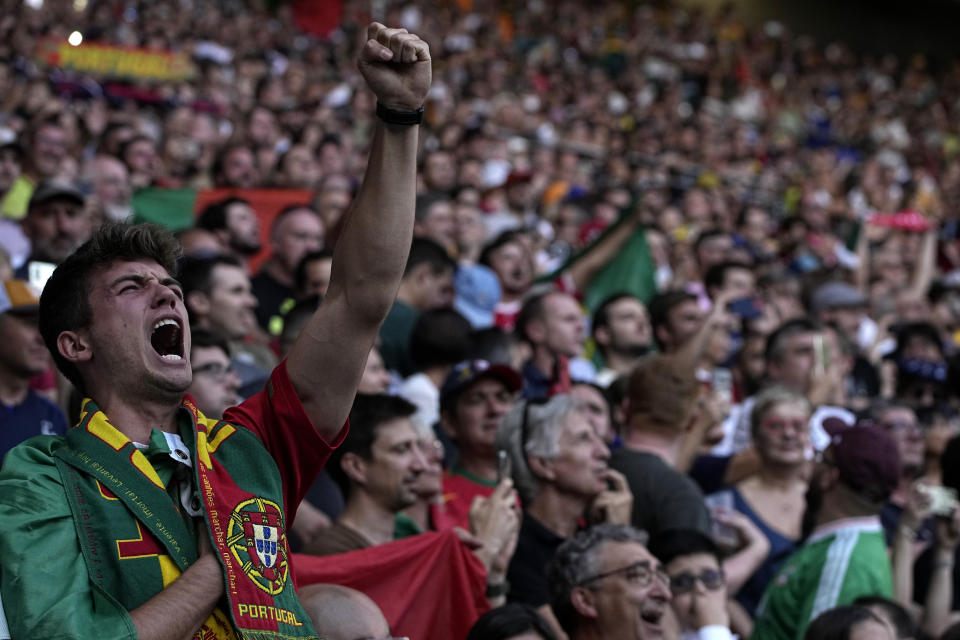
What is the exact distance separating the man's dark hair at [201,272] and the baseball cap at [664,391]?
180cm

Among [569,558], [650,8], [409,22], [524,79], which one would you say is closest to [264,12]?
[409,22]

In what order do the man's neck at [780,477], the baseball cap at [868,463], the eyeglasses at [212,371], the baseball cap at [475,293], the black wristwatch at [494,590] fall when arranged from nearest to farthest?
the black wristwatch at [494,590] < the eyeglasses at [212,371] < the baseball cap at [868,463] < the man's neck at [780,477] < the baseball cap at [475,293]

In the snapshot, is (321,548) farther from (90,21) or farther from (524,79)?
(524,79)

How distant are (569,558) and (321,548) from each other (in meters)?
0.78

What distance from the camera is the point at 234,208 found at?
23.2ft

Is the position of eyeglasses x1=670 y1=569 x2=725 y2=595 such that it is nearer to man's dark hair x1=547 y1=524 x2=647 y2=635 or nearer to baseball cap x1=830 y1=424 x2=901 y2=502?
man's dark hair x1=547 y1=524 x2=647 y2=635

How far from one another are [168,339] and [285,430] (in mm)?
291

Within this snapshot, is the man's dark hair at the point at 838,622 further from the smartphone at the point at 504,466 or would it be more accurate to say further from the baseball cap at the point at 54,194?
the baseball cap at the point at 54,194

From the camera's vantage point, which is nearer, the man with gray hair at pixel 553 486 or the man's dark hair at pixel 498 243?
the man with gray hair at pixel 553 486

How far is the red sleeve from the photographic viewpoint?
2.58 m

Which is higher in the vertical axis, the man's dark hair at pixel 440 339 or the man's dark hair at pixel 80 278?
the man's dark hair at pixel 80 278

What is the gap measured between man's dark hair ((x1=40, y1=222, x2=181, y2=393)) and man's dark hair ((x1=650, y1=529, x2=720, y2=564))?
2.36 metres

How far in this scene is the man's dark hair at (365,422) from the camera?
14.4ft

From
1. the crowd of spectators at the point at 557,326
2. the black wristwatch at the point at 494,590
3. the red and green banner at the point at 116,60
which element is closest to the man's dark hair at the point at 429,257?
the crowd of spectators at the point at 557,326
